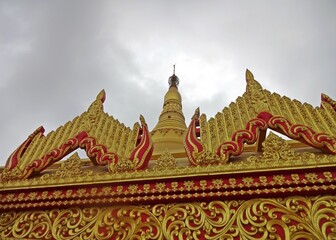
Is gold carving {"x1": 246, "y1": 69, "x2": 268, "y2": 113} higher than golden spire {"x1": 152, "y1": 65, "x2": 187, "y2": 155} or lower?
lower

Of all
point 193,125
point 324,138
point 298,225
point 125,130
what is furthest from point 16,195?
point 324,138

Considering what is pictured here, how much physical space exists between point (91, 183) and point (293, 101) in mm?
2717

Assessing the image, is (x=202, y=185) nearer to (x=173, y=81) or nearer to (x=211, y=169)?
(x=211, y=169)

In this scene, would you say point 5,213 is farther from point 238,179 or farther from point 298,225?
point 298,225

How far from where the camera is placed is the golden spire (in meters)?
7.94

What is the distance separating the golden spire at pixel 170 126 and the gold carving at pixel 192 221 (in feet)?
9.41

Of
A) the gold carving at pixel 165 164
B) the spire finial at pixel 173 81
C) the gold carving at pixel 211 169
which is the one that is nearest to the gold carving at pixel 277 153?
the gold carving at pixel 211 169

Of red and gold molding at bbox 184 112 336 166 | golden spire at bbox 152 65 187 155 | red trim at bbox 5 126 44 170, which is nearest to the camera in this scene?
red and gold molding at bbox 184 112 336 166

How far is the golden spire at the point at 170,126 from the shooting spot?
26.0 feet

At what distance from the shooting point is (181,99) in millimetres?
12008

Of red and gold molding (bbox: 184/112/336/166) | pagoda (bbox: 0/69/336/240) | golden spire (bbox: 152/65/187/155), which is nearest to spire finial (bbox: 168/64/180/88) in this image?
golden spire (bbox: 152/65/187/155)

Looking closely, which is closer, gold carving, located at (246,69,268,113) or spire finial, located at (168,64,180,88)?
gold carving, located at (246,69,268,113)

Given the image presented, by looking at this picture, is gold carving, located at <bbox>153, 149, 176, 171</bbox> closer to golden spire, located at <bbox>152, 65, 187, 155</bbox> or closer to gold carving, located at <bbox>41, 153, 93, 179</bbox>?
gold carving, located at <bbox>41, 153, 93, 179</bbox>

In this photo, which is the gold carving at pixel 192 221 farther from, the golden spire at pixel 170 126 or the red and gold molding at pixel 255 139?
the golden spire at pixel 170 126
